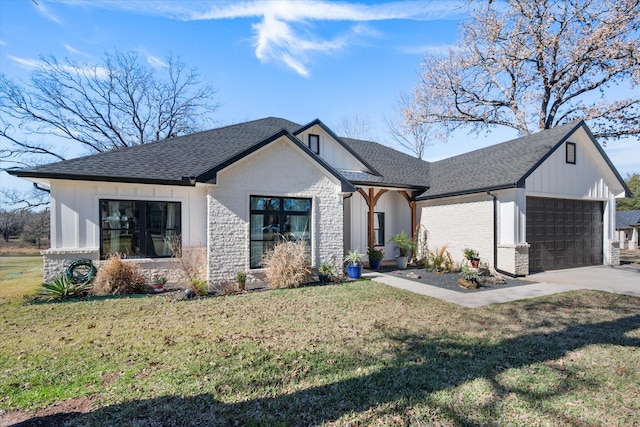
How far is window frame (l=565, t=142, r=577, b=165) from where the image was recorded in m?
12.8

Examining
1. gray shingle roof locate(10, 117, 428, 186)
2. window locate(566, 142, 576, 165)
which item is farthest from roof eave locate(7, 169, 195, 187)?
window locate(566, 142, 576, 165)

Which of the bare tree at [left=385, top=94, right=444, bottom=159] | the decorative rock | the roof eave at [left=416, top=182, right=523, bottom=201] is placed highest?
the bare tree at [left=385, top=94, right=444, bottom=159]

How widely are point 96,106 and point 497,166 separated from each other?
28.0m

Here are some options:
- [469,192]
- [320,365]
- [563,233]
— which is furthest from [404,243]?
[320,365]

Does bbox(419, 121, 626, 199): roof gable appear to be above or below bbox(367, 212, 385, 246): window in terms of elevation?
above

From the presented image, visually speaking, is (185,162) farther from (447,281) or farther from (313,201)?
(447,281)

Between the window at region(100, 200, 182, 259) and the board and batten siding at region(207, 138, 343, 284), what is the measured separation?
1.82 meters

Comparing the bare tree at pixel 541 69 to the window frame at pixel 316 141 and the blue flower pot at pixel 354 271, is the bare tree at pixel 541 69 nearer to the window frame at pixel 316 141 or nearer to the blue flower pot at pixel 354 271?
the window frame at pixel 316 141

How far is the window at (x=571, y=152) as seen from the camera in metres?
12.8

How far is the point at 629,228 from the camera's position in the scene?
34.6m

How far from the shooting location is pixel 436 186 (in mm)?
14672

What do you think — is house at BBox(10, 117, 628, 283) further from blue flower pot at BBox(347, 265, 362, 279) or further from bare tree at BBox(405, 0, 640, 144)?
bare tree at BBox(405, 0, 640, 144)

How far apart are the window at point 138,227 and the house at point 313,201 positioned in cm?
3

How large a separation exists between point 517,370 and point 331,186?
7934 mm
